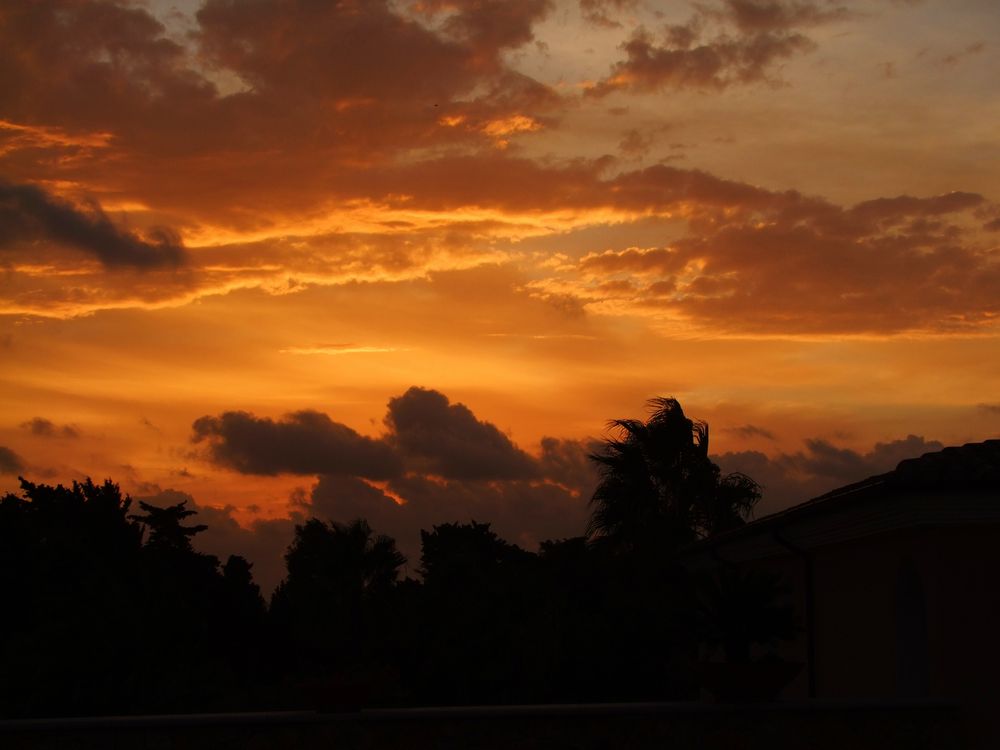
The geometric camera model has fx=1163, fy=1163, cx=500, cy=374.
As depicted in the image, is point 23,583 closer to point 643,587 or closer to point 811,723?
point 643,587

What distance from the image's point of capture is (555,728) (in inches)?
420

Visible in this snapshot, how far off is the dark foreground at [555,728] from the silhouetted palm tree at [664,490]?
1998 cm

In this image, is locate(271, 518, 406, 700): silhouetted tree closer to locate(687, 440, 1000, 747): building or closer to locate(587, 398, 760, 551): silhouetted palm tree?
locate(587, 398, 760, 551): silhouetted palm tree

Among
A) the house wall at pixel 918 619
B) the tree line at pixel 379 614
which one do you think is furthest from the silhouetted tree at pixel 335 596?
the house wall at pixel 918 619

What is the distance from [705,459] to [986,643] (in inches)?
857

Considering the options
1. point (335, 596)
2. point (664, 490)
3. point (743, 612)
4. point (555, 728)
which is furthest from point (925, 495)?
point (335, 596)

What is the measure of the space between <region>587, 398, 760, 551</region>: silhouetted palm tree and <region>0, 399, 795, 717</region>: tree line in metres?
0.04

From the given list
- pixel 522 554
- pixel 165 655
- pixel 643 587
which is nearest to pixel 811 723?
pixel 643 587

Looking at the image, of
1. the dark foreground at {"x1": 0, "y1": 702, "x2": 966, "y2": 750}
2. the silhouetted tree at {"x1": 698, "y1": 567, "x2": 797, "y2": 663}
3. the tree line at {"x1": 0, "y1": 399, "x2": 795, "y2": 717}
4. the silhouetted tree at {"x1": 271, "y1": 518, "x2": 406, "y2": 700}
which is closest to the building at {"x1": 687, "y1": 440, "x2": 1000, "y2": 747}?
the dark foreground at {"x1": 0, "y1": 702, "x2": 966, "y2": 750}

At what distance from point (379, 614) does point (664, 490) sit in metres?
9.66

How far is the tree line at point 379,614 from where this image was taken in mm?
27406

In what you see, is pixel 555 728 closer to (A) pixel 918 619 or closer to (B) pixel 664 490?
(A) pixel 918 619

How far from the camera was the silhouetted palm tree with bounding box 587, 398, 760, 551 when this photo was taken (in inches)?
1244

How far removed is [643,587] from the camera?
29.1 metres
